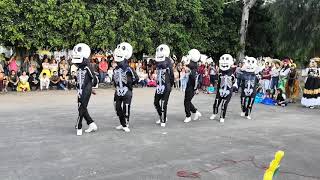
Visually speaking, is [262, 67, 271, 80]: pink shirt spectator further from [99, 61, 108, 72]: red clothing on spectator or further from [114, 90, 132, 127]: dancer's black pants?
[114, 90, 132, 127]: dancer's black pants

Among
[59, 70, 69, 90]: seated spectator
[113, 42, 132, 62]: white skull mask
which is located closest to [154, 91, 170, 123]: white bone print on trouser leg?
[113, 42, 132, 62]: white skull mask

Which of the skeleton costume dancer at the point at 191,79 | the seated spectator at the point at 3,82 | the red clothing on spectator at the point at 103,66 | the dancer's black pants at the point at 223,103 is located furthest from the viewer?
the red clothing on spectator at the point at 103,66

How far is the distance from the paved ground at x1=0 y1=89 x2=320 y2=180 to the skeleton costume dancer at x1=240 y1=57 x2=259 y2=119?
16.6 inches

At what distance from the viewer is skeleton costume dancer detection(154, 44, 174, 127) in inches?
434

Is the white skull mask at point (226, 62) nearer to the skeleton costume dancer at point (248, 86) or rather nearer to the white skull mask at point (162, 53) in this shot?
the skeleton costume dancer at point (248, 86)

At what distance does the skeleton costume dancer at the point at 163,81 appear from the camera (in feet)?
36.2

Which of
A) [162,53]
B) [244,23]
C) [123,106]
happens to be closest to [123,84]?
[123,106]

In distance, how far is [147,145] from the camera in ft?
28.9

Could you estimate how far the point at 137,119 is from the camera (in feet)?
39.5

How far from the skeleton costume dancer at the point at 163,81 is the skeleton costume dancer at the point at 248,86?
2.90 metres

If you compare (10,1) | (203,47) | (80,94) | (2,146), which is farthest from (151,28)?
(2,146)

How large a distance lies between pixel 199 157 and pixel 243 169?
93 cm

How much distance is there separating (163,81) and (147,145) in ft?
8.42

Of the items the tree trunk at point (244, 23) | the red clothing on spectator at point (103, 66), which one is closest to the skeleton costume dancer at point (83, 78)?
the red clothing on spectator at point (103, 66)
